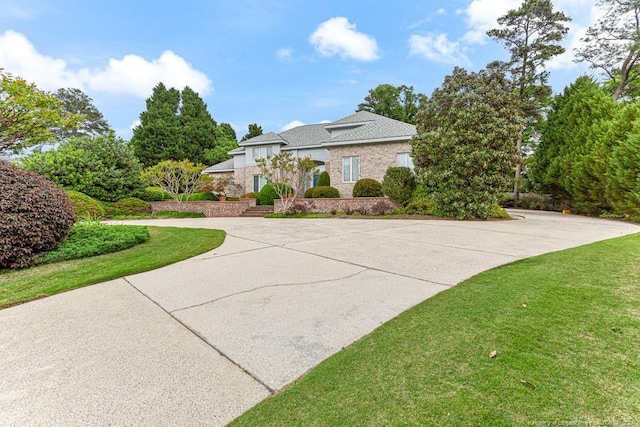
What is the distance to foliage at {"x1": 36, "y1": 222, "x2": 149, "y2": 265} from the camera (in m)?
5.86

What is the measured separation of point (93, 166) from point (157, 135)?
20.7 m

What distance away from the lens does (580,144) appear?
13.3 meters

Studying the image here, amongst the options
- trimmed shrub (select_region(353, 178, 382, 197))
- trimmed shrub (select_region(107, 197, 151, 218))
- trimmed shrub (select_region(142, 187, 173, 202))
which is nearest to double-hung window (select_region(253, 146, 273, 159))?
trimmed shrub (select_region(142, 187, 173, 202))

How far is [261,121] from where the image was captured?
3809 centimetres

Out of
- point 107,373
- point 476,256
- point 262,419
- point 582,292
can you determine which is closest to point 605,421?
point 262,419

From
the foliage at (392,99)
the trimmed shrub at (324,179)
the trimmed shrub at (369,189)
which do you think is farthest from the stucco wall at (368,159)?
the foliage at (392,99)

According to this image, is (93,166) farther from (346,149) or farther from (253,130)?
(253,130)

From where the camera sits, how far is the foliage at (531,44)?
19.1m

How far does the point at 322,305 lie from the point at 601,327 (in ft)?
8.25

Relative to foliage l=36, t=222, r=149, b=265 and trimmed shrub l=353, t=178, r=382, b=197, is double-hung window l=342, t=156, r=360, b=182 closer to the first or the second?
trimmed shrub l=353, t=178, r=382, b=197

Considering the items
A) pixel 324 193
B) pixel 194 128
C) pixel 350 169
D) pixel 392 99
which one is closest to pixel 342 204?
pixel 324 193

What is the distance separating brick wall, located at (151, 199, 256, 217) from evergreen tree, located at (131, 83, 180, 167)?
18.5 meters

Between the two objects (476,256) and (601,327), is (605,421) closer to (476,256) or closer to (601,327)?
(601,327)

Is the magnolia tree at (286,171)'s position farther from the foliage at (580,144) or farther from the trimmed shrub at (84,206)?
the foliage at (580,144)
